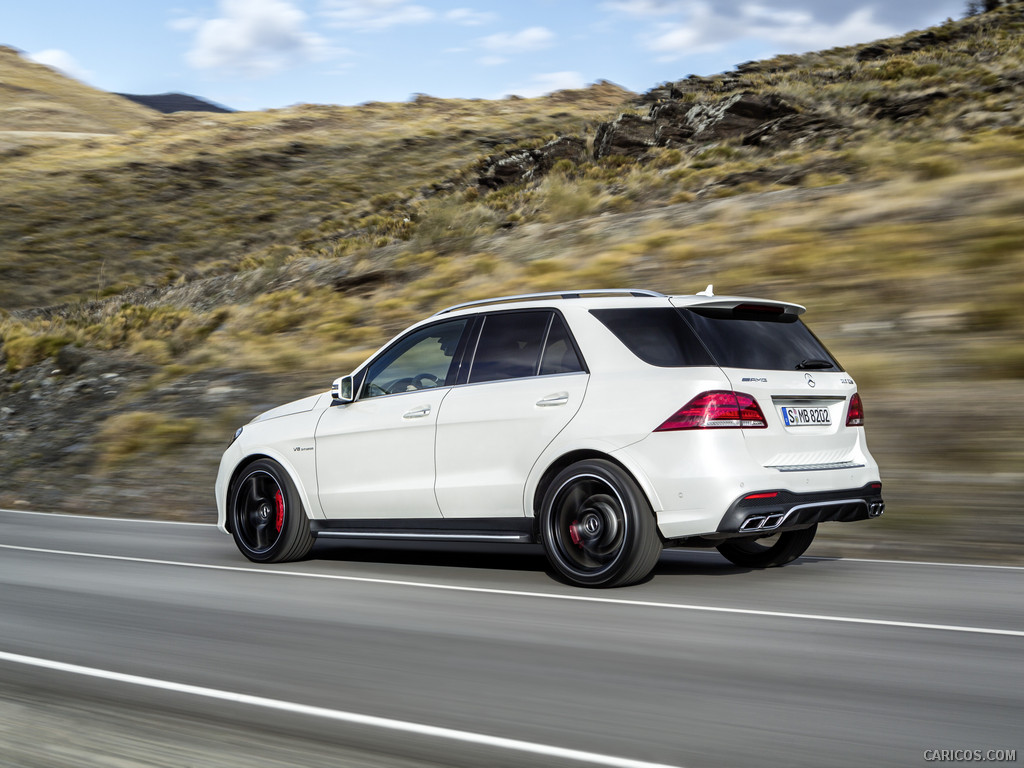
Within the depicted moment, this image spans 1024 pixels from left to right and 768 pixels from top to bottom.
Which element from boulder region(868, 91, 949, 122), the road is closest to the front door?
the road

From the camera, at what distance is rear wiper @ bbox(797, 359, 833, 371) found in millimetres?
7164

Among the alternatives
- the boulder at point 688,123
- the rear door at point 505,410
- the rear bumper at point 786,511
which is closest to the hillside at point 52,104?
the boulder at point 688,123

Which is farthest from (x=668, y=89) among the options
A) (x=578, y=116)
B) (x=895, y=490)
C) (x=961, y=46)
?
(x=895, y=490)

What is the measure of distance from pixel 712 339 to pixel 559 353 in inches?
41.2

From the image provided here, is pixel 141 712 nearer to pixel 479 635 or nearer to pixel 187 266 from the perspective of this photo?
pixel 479 635

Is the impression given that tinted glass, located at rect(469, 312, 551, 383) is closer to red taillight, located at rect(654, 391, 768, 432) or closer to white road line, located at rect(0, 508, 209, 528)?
red taillight, located at rect(654, 391, 768, 432)

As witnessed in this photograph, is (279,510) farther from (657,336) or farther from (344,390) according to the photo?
(657,336)

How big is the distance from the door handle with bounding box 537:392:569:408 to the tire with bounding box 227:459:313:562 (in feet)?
8.05

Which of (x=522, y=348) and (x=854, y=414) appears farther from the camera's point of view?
(x=522, y=348)

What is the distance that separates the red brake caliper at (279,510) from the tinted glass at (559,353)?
2.60m

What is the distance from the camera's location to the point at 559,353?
24.3 ft

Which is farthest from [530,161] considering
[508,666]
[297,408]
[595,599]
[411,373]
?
[508,666]

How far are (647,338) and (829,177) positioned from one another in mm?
17742

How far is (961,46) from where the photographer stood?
37.6m
